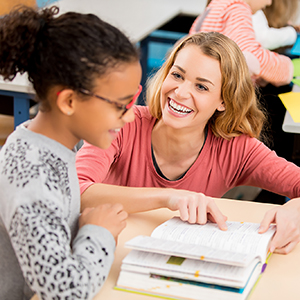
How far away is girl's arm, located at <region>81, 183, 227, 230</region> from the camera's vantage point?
104cm

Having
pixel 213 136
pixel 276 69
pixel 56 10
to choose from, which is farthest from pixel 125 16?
pixel 56 10

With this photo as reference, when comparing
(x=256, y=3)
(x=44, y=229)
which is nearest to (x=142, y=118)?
(x=44, y=229)

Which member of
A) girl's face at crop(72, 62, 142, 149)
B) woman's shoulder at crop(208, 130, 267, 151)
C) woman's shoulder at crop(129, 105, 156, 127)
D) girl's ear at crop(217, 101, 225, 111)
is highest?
girl's face at crop(72, 62, 142, 149)

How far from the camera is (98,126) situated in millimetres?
820

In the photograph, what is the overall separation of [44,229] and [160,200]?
48 centimetres

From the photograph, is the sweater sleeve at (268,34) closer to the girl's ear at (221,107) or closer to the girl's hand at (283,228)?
the girl's ear at (221,107)

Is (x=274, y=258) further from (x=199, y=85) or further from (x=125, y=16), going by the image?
(x=125, y=16)

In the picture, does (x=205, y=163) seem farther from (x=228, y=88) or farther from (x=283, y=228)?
(x=283, y=228)

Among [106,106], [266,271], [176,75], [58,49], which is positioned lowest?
[266,271]

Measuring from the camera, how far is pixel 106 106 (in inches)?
31.8

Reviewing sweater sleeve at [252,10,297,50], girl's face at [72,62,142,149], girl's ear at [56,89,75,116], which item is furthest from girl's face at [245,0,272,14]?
girl's ear at [56,89,75,116]

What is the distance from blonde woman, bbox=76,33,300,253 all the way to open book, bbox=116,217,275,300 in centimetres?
51

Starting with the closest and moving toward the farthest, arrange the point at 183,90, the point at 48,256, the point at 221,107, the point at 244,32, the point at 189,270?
the point at 48,256, the point at 189,270, the point at 183,90, the point at 221,107, the point at 244,32

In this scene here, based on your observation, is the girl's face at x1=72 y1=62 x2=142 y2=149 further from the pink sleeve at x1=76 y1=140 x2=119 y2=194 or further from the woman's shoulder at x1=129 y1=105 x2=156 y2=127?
the woman's shoulder at x1=129 y1=105 x2=156 y2=127
